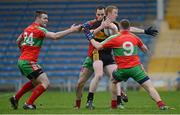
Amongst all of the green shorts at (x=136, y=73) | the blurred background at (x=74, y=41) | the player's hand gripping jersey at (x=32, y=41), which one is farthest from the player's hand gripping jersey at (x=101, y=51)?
the blurred background at (x=74, y=41)

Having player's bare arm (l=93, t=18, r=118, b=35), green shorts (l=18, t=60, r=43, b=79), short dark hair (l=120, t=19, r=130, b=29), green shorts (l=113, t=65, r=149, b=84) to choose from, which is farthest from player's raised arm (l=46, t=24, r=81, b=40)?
green shorts (l=113, t=65, r=149, b=84)

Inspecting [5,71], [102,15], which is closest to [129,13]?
[5,71]

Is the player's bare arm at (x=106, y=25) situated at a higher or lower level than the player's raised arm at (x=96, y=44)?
higher

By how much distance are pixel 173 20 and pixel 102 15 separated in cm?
1772

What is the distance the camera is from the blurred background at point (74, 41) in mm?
28703

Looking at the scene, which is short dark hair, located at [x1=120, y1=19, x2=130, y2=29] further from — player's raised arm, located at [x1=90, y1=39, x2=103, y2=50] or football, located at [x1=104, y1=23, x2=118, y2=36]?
football, located at [x1=104, y1=23, x2=118, y2=36]

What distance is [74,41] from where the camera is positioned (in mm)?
31078

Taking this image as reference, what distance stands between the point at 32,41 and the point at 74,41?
17.1m

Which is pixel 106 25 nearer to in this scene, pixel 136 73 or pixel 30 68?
pixel 136 73

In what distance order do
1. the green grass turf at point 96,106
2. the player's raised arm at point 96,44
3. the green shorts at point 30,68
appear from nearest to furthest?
the green grass turf at point 96,106 < the player's raised arm at point 96,44 < the green shorts at point 30,68

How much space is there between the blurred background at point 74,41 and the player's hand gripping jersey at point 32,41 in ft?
43.4

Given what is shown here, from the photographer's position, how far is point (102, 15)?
1431cm

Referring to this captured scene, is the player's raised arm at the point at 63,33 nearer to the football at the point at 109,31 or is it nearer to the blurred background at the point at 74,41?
the football at the point at 109,31

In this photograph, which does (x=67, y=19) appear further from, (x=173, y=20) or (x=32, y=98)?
(x=32, y=98)
